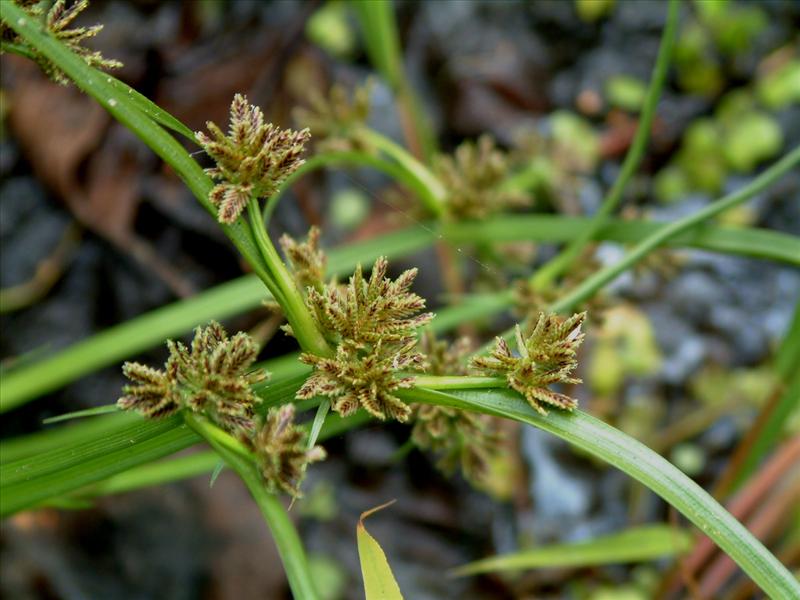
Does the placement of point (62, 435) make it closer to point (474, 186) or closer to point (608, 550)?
point (474, 186)

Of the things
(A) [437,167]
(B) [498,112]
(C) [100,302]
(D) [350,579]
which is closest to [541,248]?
(B) [498,112]

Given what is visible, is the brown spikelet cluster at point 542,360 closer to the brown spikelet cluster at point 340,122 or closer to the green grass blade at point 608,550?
the green grass blade at point 608,550

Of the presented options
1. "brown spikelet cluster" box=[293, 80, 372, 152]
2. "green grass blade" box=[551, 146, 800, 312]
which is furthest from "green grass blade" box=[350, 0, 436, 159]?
"green grass blade" box=[551, 146, 800, 312]

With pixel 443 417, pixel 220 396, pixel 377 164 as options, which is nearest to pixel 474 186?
pixel 377 164

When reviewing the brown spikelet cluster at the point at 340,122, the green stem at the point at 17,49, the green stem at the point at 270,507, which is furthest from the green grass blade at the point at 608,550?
the green stem at the point at 17,49

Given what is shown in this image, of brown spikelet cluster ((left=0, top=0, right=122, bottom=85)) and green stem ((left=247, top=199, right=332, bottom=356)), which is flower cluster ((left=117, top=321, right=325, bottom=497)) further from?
brown spikelet cluster ((left=0, top=0, right=122, bottom=85))

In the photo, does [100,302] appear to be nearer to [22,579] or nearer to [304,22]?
[22,579]
